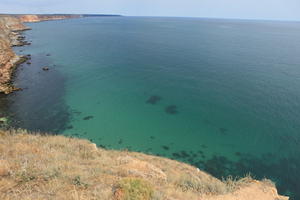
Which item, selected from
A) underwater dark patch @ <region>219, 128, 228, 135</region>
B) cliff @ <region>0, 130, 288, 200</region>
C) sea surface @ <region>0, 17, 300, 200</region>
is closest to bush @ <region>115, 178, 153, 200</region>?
cliff @ <region>0, 130, 288, 200</region>

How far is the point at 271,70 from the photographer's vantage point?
167 feet

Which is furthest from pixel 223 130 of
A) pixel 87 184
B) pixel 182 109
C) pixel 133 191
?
pixel 87 184

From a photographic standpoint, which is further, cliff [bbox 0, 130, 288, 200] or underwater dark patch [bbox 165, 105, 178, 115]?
underwater dark patch [bbox 165, 105, 178, 115]

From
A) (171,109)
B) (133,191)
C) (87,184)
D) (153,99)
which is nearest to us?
(133,191)

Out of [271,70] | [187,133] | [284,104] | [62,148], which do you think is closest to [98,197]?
[62,148]

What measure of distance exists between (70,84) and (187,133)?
105ft

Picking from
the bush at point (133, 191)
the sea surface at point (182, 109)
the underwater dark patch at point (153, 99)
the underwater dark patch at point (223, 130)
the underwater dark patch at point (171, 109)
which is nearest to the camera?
the bush at point (133, 191)

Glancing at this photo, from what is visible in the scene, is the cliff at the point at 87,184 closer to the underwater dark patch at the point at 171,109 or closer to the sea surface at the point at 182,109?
the sea surface at the point at 182,109

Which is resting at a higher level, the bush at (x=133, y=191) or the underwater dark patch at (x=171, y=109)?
the bush at (x=133, y=191)

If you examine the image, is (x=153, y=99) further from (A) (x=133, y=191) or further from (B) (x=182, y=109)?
(A) (x=133, y=191)

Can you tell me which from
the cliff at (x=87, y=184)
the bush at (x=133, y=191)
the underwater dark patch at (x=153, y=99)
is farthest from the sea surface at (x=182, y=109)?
the bush at (x=133, y=191)

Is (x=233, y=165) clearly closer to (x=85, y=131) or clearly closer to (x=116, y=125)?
(x=116, y=125)

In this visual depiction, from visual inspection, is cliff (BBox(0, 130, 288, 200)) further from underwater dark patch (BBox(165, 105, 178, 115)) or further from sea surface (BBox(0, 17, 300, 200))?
underwater dark patch (BBox(165, 105, 178, 115))

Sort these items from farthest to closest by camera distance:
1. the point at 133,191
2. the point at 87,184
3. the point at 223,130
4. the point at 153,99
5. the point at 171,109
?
the point at 153,99, the point at 171,109, the point at 223,130, the point at 87,184, the point at 133,191
